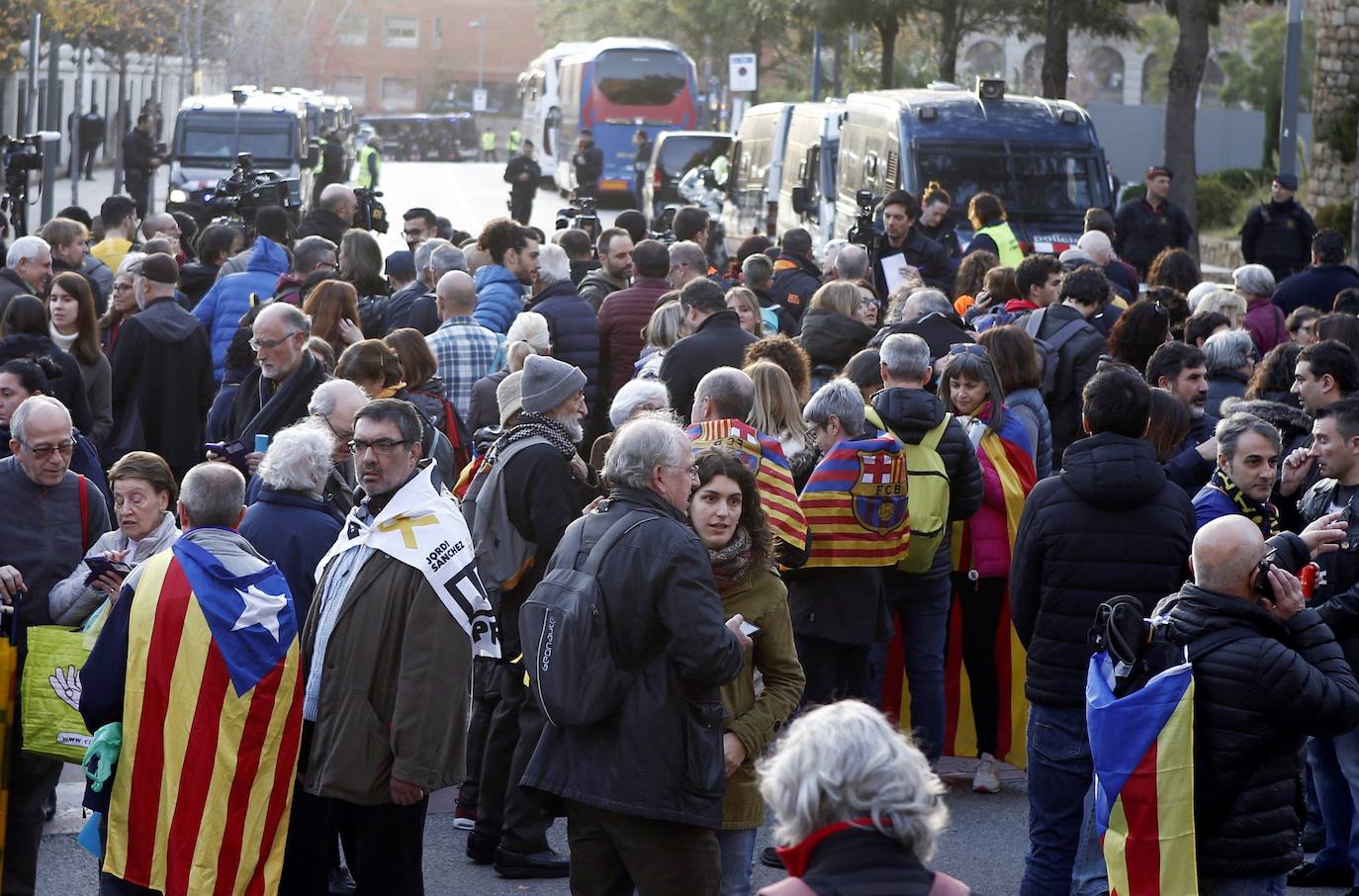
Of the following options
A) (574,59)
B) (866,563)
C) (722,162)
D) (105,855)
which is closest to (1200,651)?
(866,563)

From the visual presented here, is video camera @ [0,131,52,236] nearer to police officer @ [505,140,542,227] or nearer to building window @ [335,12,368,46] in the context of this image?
police officer @ [505,140,542,227]

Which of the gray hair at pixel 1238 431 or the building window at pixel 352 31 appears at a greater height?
the building window at pixel 352 31

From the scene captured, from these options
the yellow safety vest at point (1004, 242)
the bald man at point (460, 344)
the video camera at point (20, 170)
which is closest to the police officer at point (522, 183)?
the video camera at point (20, 170)

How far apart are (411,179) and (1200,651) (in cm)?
5516

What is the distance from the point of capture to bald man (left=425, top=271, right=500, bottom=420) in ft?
31.7

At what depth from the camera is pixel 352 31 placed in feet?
352

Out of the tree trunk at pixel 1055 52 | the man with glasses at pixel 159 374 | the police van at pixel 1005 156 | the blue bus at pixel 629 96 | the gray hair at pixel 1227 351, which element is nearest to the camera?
the gray hair at pixel 1227 351

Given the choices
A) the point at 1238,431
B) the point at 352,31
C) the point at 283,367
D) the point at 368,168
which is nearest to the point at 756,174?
the point at 368,168

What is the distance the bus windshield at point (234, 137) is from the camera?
96.3ft

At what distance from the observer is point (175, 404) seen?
32.7ft

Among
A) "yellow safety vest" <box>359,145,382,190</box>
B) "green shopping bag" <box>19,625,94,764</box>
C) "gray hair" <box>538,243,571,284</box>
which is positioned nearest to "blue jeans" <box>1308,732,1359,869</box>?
"green shopping bag" <box>19,625,94,764</box>

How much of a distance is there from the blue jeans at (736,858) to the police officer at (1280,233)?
1307 centimetres

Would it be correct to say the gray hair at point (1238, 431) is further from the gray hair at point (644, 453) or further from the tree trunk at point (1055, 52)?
the tree trunk at point (1055, 52)

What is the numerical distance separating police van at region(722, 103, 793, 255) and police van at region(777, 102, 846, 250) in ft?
1.78
